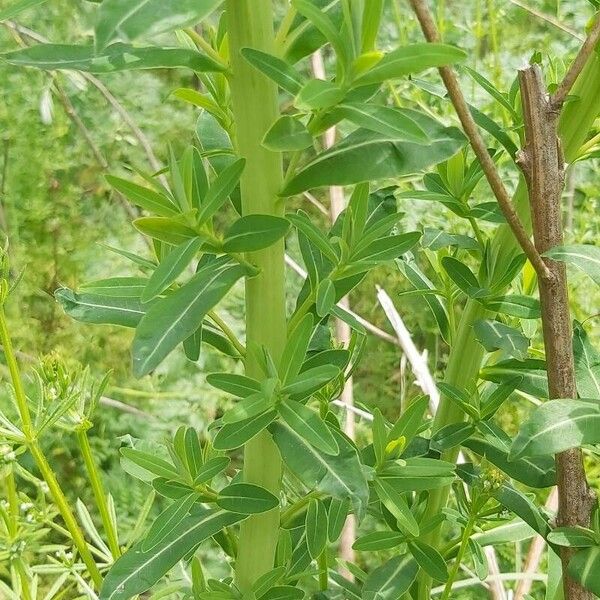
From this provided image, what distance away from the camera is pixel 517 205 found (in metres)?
0.50

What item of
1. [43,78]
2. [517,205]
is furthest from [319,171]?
[43,78]

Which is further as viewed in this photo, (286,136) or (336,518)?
(336,518)

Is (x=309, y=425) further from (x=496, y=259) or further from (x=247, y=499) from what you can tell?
(x=496, y=259)

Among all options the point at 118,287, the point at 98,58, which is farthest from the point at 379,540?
the point at 98,58

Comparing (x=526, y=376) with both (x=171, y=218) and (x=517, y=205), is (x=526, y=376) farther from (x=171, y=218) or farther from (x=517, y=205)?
(x=171, y=218)

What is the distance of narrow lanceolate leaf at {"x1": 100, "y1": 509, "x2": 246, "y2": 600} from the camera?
1.56ft

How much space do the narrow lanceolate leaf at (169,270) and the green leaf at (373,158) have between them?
2.5 inches

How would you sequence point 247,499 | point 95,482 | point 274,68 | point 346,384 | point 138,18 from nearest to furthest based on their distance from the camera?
point 138,18, point 274,68, point 247,499, point 95,482, point 346,384

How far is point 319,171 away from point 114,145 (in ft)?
4.24

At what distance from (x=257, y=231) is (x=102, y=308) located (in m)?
0.14

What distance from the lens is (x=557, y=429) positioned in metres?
0.42

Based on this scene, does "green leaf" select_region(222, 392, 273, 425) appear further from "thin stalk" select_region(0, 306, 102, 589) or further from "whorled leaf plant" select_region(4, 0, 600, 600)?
"thin stalk" select_region(0, 306, 102, 589)

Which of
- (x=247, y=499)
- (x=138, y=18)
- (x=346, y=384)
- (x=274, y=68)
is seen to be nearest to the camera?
(x=138, y=18)

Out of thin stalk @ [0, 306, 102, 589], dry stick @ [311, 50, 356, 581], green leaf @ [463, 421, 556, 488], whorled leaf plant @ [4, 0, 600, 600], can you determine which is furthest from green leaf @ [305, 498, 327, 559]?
dry stick @ [311, 50, 356, 581]
